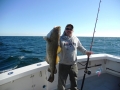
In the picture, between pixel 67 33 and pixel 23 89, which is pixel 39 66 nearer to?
pixel 23 89

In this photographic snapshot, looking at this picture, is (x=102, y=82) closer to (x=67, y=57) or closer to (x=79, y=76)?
(x=79, y=76)

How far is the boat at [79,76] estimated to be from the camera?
242cm

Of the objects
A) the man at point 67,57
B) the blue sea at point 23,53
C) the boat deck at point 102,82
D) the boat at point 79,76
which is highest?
the man at point 67,57

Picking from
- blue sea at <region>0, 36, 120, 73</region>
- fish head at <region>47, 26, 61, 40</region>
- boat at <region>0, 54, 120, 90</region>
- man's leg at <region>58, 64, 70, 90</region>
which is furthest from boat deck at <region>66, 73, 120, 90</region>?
blue sea at <region>0, 36, 120, 73</region>

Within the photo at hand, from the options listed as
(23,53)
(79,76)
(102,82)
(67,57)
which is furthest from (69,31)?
(23,53)

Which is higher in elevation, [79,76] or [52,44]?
[52,44]

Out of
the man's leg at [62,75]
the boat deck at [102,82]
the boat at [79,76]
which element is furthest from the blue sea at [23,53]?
the boat deck at [102,82]

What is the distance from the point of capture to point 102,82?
386 centimetres

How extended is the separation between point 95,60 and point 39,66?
238cm

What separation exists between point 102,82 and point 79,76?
2.91ft

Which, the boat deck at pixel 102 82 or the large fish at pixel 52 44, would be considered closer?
the large fish at pixel 52 44

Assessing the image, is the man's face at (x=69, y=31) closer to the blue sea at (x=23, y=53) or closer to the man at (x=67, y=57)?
the man at (x=67, y=57)

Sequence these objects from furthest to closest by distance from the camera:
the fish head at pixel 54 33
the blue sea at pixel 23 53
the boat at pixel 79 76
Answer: the blue sea at pixel 23 53 < the boat at pixel 79 76 < the fish head at pixel 54 33

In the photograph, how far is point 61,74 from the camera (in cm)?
248
